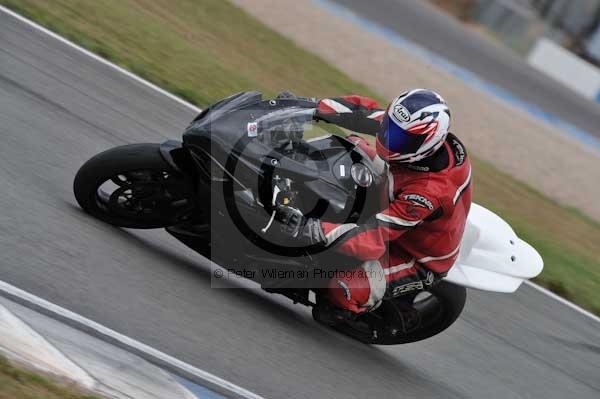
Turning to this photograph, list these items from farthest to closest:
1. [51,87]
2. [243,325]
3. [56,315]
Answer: [51,87], [243,325], [56,315]

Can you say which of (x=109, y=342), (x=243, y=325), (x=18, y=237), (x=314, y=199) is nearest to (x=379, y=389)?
(x=243, y=325)

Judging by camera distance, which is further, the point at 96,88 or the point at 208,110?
the point at 96,88

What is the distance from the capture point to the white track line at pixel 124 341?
4.38 m

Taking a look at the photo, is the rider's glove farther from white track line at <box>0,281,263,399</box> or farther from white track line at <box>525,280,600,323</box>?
white track line at <box>525,280,600,323</box>

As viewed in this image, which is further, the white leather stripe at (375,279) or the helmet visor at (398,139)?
the white leather stripe at (375,279)

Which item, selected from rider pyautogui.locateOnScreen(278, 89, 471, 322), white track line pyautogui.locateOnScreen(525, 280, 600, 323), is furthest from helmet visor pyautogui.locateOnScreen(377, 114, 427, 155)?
white track line pyautogui.locateOnScreen(525, 280, 600, 323)

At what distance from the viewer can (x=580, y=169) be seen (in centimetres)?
1522

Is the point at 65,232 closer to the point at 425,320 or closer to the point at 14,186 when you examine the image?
the point at 14,186

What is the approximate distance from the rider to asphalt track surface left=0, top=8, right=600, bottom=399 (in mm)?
530

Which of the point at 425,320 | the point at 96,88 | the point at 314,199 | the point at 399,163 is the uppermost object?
the point at 399,163

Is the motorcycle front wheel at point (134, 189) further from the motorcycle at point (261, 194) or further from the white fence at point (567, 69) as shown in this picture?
the white fence at point (567, 69)

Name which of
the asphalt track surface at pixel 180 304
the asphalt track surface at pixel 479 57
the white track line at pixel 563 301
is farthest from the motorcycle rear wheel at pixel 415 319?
the asphalt track surface at pixel 479 57

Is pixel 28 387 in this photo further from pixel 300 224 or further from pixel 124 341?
pixel 300 224

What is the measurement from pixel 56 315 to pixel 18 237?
0.73m
